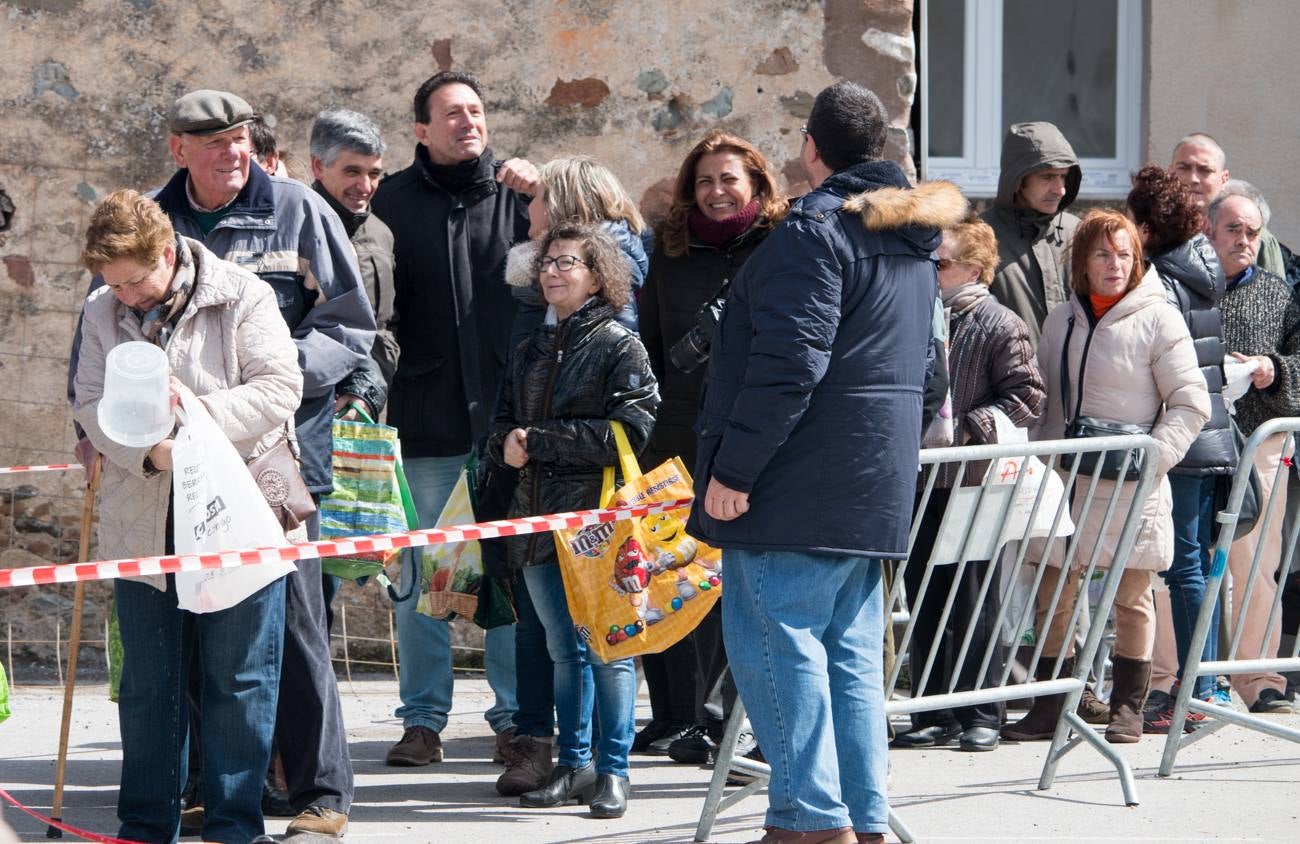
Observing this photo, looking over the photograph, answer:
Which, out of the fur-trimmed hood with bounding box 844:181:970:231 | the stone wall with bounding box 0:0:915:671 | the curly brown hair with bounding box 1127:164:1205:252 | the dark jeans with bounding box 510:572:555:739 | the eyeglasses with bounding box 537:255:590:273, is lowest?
the dark jeans with bounding box 510:572:555:739

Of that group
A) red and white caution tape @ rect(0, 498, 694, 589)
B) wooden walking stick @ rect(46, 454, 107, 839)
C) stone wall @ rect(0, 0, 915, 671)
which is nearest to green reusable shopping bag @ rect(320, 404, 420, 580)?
red and white caution tape @ rect(0, 498, 694, 589)

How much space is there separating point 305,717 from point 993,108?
4.76m

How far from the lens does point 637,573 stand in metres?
4.61

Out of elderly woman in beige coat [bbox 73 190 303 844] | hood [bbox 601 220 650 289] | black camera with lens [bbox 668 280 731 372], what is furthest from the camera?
black camera with lens [bbox 668 280 731 372]

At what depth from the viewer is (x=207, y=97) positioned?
4336 millimetres

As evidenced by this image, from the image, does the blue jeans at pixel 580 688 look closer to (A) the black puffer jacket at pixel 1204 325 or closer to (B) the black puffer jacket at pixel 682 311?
(B) the black puffer jacket at pixel 682 311

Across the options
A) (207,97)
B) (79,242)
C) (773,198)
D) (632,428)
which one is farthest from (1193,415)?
(79,242)

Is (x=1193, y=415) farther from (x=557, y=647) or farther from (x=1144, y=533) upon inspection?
(x=557, y=647)

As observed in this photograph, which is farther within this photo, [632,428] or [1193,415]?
[1193,415]

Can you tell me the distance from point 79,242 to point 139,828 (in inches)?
124

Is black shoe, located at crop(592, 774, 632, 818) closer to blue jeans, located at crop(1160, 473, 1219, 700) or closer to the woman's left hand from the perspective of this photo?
blue jeans, located at crop(1160, 473, 1219, 700)

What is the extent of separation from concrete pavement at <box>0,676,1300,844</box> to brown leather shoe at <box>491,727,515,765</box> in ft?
0.11

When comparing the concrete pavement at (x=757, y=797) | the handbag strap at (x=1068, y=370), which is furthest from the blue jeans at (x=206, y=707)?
the handbag strap at (x=1068, y=370)

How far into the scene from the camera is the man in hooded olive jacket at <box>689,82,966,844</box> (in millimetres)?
3852
